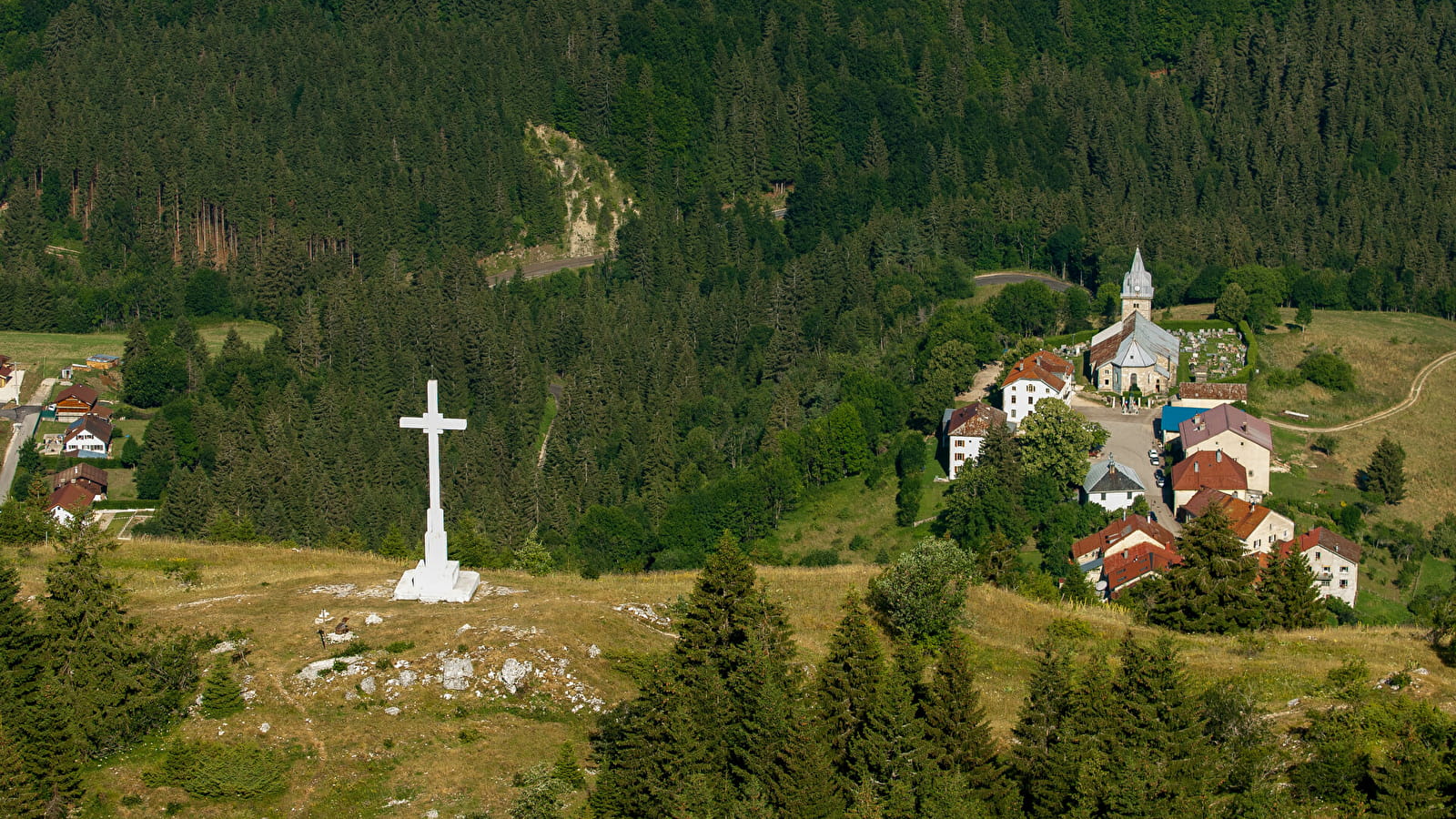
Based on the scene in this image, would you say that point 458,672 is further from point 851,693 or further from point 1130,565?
point 1130,565

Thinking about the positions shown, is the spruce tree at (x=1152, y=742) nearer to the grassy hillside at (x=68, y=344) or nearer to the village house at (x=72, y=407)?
the village house at (x=72, y=407)

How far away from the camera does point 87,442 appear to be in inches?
6457

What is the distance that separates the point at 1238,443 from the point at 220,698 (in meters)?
108

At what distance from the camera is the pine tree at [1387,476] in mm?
142125

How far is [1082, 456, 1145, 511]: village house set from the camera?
13312 centimetres

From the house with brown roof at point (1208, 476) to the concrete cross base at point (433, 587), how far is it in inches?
3522

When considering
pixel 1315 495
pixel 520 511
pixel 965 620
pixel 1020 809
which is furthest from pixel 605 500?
pixel 1020 809

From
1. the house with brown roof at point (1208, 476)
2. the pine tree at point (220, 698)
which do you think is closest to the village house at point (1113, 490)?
the house with brown roof at point (1208, 476)

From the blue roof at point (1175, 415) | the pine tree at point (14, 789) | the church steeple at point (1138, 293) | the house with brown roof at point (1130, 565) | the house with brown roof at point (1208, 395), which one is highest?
the church steeple at point (1138, 293)

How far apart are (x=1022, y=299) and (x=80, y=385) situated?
106401 millimetres

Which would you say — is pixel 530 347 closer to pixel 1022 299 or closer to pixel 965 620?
pixel 1022 299

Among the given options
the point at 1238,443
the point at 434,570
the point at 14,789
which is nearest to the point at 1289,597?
the point at 434,570

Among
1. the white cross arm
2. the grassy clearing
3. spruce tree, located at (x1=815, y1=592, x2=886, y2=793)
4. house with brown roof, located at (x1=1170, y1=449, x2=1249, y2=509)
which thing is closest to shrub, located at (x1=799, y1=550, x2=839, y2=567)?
house with brown roof, located at (x1=1170, y1=449, x2=1249, y2=509)

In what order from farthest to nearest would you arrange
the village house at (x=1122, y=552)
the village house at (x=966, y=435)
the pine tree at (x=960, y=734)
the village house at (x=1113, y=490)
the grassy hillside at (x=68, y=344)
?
1. the grassy hillside at (x=68, y=344)
2. the village house at (x=966, y=435)
3. the village house at (x=1113, y=490)
4. the village house at (x=1122, y=552)
5. the pine tree at (x=960, y=734)
